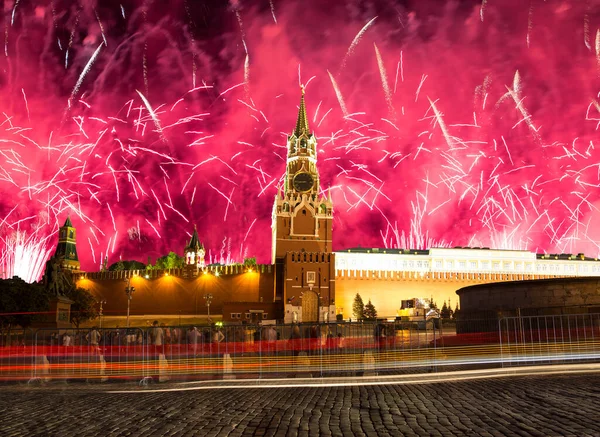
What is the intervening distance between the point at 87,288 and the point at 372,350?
51.4 meters

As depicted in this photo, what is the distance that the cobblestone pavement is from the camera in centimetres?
564

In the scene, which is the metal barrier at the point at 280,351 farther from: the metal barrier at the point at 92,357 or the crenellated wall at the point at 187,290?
the crenellated wall at the point at 187,290

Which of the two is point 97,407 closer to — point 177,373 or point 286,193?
point 177,373

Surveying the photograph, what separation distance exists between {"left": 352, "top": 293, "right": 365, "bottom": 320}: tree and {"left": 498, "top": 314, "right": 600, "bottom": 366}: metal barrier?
48089 mm

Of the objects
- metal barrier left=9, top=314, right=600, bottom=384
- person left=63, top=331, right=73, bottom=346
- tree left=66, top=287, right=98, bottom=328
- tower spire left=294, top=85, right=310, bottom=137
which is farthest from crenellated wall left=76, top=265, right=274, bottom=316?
metal barrier left=9, top=314, right=600, bottom=384

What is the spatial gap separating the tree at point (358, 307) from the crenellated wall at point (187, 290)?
31.7 ft

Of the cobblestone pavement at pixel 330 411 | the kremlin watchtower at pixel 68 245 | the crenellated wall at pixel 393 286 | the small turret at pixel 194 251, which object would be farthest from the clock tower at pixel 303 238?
Answer: the cobblestone pavement at pixel 330 411

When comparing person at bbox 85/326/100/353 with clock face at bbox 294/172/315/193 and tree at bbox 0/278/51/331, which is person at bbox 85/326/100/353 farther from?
clock face at bbox 294/172/315/193

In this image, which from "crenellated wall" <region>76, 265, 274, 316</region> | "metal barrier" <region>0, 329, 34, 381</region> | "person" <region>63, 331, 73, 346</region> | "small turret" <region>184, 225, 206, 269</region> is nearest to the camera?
"metal barrier" <region>0, 329, 34, 381</region>

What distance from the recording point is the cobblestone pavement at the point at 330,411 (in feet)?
18.5

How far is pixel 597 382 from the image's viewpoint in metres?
8.85

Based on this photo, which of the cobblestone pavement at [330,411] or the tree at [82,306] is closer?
the cobblestone pavement at [330,411]

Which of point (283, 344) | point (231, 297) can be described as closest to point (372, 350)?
point (283, 344)

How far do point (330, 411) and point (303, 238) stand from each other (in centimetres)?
5312
